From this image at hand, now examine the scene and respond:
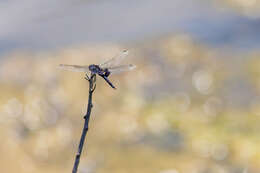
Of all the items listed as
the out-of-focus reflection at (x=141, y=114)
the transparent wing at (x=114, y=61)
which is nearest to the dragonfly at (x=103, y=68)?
the transparent wing at (x=114, y=61)

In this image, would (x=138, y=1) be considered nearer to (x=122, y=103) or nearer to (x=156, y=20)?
(x=156, y=20)

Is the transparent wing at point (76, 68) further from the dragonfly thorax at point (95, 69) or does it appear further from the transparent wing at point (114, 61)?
the transparent wing at point (114, 61)

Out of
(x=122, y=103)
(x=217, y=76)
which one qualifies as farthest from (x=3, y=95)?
(x=217, y=76)

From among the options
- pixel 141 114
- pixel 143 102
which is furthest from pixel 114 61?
pixel 143 102

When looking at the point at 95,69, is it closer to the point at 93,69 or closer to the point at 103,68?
the point at 93,69

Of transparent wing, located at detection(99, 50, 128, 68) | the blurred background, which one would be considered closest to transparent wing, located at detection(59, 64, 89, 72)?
transparent wing, located at detection(99, 50, 128, 68)
